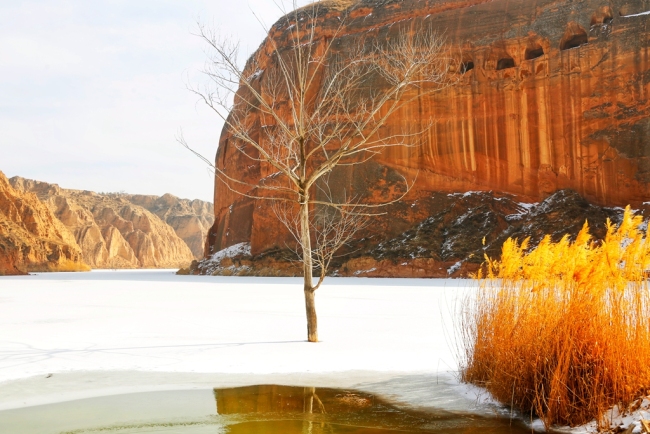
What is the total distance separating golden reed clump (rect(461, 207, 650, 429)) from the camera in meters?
4.70

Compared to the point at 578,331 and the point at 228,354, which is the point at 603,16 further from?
the point at 578,331

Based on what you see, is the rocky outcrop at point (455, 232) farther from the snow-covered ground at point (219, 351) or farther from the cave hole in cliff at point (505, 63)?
the snow-covered ground at point (219, 351)

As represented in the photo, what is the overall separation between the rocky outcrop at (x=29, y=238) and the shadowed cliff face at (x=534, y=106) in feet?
122

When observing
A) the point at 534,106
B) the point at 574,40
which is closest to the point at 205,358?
the point at 534,106

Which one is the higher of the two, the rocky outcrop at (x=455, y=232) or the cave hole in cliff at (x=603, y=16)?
the cave hole in cliff at (x=603, y=16)

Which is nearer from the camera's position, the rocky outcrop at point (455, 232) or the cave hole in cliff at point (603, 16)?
the rocky outcrop at point (455, 232)

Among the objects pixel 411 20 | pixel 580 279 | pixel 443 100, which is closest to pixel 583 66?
pixel 443 100

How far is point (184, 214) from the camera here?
145 m

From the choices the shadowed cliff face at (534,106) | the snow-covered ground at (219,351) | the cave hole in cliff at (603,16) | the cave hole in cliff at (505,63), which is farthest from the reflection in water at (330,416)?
the cave hole in cliff at (505,63)

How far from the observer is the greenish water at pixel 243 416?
4.89m

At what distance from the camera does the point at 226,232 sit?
5262cm

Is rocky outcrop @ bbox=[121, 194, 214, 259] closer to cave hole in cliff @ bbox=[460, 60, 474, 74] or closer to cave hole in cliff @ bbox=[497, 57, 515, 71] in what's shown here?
cave hole in cliff @ bbox=[460, 60, 474, 74]

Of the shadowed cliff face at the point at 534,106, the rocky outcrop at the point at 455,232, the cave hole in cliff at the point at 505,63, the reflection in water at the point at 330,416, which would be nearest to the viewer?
the reflection in water at the point at 330,416

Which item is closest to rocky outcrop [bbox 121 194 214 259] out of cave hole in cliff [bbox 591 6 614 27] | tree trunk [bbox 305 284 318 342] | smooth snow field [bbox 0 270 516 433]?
cave hole in cliff [bbox 591 6 614 27]
